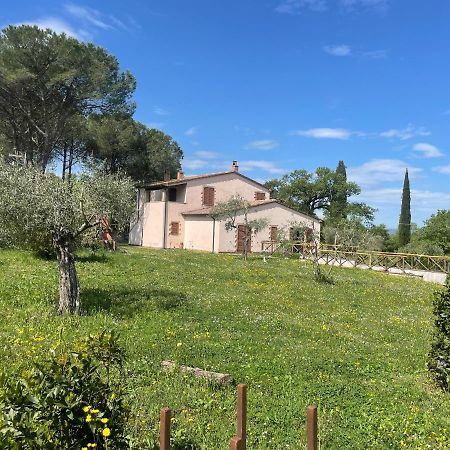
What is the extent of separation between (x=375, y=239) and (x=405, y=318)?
34961 millimetres

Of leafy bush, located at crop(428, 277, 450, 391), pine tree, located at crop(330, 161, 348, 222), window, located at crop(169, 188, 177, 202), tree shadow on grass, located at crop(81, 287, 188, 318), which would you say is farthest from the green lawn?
pine tree, located at crop(330, 161, 348, 222)

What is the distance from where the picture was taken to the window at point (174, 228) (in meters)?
40.5

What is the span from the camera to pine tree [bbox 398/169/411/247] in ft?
193

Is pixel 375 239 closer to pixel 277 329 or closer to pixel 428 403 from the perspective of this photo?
pixel 277 329

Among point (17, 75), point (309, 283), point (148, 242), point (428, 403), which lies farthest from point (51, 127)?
point (428, 403)

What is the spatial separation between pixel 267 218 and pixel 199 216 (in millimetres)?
6186

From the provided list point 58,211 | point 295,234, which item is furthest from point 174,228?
point 58,211

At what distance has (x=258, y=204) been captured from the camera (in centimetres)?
3850

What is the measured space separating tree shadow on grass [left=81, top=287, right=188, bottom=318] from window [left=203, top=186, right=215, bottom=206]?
2888cm

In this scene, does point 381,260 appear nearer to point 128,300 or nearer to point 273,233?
point 273,233

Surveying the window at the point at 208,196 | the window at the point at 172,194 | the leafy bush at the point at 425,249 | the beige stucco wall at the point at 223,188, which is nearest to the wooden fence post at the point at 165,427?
the beige stucco wall at the point at 223,188

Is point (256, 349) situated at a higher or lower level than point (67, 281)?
lower

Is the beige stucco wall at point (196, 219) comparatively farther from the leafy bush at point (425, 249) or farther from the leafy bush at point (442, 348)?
the leafy bush at point (442, 348)

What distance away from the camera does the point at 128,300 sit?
11.7 metres
